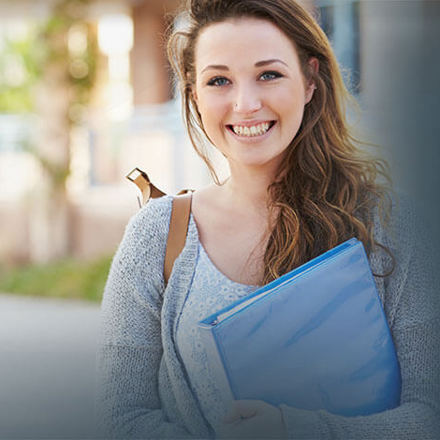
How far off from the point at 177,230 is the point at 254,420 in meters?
0.46

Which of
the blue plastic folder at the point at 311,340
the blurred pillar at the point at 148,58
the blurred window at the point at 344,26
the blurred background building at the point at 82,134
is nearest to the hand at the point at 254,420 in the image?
the blue plastic folder at the point at 311,340

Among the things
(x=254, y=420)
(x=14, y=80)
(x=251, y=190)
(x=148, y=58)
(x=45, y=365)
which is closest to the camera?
(x=254, y=420)

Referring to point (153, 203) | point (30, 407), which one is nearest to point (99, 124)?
point (30, 407)

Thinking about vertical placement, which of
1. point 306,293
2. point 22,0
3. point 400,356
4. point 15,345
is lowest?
point 15,345

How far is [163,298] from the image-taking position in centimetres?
137

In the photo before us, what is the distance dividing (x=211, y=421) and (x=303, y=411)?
250 millimetres

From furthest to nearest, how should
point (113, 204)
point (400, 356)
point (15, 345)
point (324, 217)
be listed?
point (113, 204), point (15, 345), point (324, 217), point (400, 356)

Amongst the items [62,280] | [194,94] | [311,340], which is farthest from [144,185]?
[62,280]

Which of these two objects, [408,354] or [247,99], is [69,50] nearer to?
[247,99]

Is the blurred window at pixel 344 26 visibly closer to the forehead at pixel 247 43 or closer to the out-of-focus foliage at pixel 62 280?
the out-of-focus foliage at pixel 62 280

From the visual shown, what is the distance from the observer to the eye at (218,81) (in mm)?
1317

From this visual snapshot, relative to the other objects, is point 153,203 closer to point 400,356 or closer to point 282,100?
point 282,100

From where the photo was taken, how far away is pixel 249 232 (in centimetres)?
142

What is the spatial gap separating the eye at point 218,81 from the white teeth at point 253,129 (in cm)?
9
